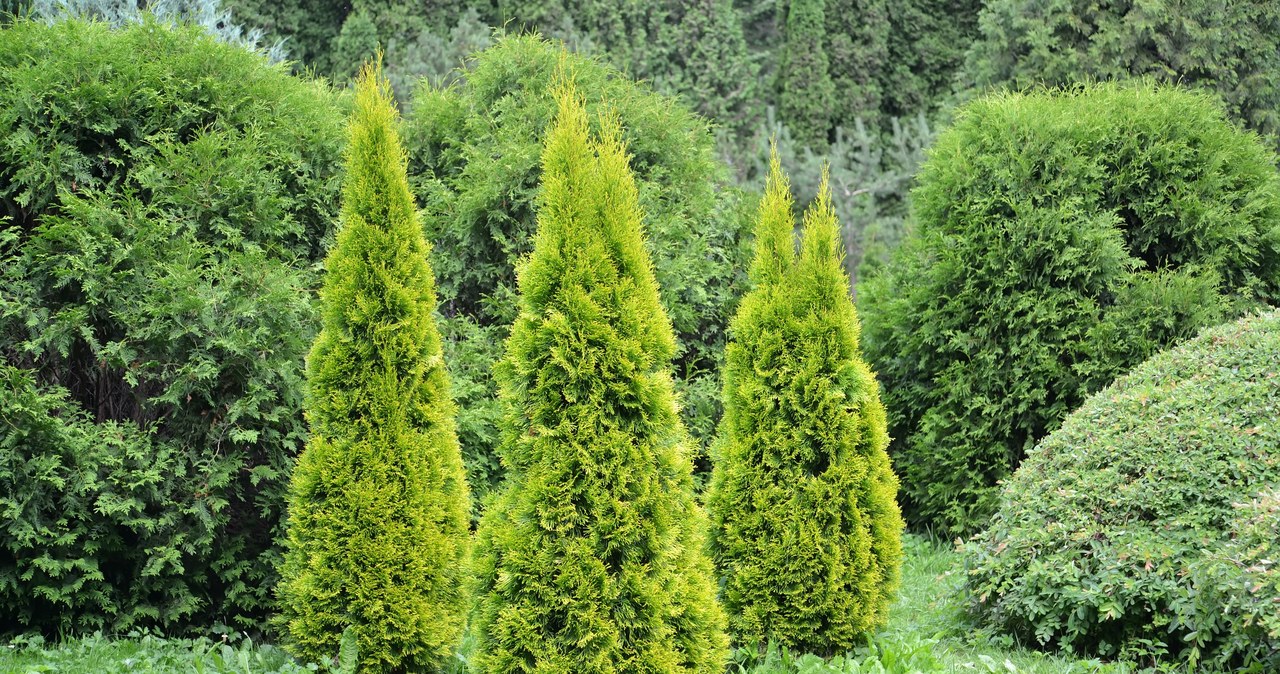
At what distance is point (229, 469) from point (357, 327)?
1.29 m

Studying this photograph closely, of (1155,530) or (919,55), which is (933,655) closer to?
(1155,530)

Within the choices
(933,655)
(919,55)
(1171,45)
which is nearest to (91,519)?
(933,655)

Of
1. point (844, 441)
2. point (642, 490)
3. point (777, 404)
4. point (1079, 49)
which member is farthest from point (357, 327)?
point (1079, 49)

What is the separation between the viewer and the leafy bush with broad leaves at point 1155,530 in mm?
4746

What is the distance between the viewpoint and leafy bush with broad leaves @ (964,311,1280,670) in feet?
15.6

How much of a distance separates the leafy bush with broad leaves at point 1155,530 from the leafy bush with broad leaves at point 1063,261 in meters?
1.58

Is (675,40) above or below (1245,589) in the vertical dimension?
above

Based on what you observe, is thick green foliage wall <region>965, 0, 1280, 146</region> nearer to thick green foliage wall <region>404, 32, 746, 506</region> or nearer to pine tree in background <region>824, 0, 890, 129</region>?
pine tree in background <region>824, 0, 890, 129</region>

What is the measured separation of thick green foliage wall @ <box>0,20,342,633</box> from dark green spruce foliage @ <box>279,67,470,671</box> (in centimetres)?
84

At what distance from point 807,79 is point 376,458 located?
18.3 meters

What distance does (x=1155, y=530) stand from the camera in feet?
17.5

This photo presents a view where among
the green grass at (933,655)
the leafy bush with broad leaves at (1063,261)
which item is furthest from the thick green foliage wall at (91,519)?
the leafy bush with broad leaves at (1063,261)

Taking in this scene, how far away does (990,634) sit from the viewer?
223 inches

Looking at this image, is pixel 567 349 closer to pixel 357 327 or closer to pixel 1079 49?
pixel 357 327
